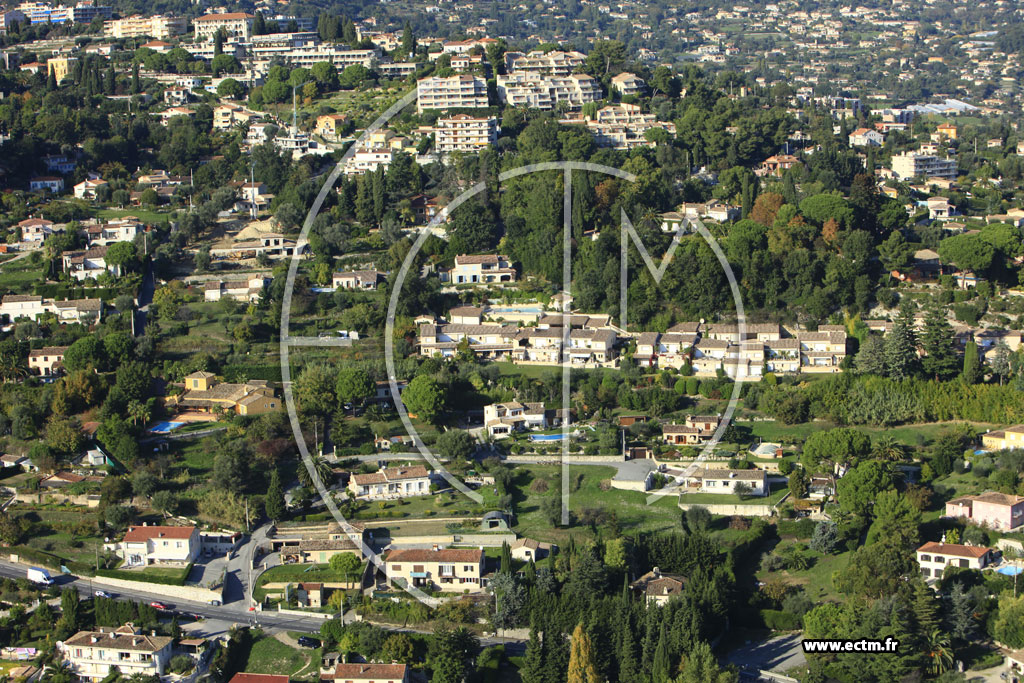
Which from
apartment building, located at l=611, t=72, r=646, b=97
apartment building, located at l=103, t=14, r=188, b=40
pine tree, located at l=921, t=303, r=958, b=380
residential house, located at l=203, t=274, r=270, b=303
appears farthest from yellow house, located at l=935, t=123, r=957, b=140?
apartment building, located at l=103, t=14, r=188, b=40

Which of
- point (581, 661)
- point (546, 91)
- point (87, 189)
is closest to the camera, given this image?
point (581, 661)

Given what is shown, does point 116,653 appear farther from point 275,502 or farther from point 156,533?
point 275,502

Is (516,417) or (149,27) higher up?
(149,27)

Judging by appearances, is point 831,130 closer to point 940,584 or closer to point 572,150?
point 572,150

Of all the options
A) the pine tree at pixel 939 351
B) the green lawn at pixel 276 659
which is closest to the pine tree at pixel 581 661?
the green lawn at pixel 276 659

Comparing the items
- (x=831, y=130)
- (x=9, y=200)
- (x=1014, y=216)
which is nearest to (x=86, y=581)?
(x=9, y=200)

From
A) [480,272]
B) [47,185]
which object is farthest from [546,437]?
[47,185]
